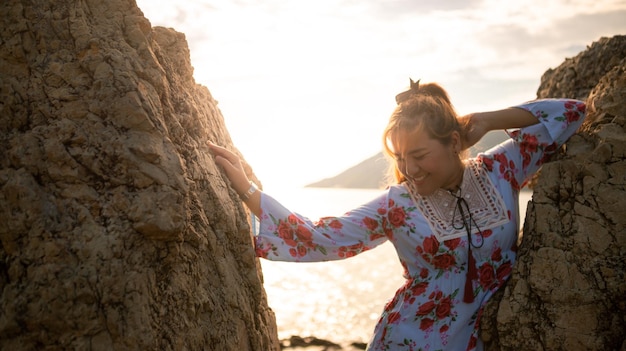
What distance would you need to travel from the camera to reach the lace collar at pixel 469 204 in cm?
241

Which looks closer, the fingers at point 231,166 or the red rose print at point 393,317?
the fingers at point 231,166

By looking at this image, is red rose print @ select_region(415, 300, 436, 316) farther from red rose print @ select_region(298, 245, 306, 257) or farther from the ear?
the ear

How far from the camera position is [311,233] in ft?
8.06

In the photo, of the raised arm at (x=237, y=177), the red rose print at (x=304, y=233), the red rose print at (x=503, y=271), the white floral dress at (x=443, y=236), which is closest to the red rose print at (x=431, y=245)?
the white floral dress at (x=443, y=236)

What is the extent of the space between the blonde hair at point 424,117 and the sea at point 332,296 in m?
3.42

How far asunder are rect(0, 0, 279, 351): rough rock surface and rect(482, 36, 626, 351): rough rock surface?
1441 mm

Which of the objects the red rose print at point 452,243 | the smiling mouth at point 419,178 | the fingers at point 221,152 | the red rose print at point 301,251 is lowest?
the red rose print at point 452,243

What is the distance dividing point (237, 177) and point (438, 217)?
4.03 feet

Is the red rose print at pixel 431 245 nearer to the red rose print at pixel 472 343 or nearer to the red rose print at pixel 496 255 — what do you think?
the red rose print at pixel 496 255

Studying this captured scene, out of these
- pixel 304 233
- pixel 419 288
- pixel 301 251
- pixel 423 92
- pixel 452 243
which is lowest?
pixel 419 288

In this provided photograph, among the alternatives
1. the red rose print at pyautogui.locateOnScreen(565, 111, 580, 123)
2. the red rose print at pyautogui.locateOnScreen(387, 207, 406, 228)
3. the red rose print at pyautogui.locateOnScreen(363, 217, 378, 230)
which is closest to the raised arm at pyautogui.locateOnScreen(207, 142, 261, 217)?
the red rose print at pyautogui.locateOnScreen(363, 217, 378, 230)

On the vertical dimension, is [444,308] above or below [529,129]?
below

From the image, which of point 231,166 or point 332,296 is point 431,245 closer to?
point 231,166

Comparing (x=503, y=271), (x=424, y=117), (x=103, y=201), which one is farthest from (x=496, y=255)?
(x=103, y=201)
